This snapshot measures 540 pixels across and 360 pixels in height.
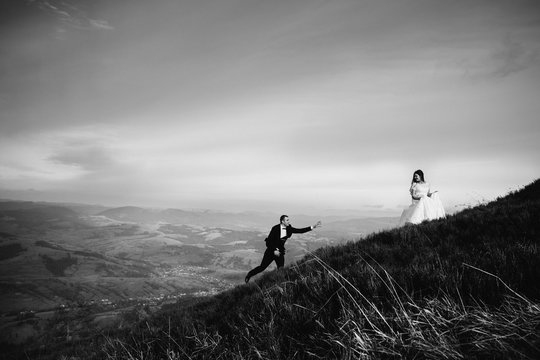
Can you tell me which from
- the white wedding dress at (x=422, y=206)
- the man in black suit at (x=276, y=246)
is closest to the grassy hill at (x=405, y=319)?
the man in black suit at (x=276, y=246)

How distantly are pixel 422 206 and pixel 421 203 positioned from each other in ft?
0.47

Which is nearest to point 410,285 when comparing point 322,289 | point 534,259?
point 322,289

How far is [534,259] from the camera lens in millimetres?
3080

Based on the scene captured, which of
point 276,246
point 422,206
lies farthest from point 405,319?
point 422,206

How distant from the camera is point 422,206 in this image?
43.9 feet

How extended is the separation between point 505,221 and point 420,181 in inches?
325

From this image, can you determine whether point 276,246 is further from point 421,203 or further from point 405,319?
point 405,319

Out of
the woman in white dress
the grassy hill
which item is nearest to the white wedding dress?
the woman in white dress

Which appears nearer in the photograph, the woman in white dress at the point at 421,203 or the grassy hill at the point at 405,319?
the grassy hill at the point at 405,319

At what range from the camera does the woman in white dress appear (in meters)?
13.1

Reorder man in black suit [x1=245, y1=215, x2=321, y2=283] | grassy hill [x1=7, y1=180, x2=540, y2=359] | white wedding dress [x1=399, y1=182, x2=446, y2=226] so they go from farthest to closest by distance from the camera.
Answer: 1. man in black suit [x1=245, y1=215, x2=321, y2=283]
2. white wedding dress [x1=399, y1=182, x2=446, y2=226]
3. grassy hill [x1=7, y1=180, x2=540, y2=359]

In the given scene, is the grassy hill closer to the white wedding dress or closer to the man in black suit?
the man in black suit

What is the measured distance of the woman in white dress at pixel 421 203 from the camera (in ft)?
43.1

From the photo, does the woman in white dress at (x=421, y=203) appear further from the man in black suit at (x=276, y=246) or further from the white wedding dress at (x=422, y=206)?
the man in black suit at (x=276, y=246)
